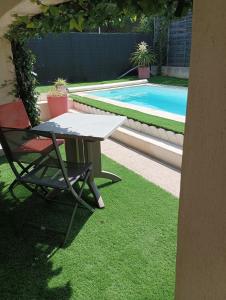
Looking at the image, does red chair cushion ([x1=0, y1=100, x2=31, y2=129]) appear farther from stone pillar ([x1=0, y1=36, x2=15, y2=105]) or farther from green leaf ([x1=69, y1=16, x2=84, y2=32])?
green leaf ([x1=69, y1=16, x2=84, y2=32])

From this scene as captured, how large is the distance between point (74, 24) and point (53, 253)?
2.17 metres

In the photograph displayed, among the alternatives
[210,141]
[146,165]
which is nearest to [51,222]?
[146,165]

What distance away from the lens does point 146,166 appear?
419 centimetres

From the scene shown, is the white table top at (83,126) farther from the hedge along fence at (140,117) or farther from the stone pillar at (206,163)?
the stone pillar at (206,163)

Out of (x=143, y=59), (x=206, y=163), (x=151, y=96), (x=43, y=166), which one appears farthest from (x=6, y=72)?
(x=143, y=59)

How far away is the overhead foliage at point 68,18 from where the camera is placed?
181 cm

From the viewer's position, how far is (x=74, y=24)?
2.75m

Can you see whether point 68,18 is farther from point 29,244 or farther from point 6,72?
point 6,72

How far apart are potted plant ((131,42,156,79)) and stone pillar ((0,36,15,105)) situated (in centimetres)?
839

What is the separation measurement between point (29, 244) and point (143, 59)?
1192 cm

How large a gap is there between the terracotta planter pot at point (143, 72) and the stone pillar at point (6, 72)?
8389 millimetres

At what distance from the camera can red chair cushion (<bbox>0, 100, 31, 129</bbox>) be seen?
4156 mm

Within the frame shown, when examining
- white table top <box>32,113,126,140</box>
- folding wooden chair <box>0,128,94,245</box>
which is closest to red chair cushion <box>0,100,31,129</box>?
white table top <box>32,113,126,140</box>

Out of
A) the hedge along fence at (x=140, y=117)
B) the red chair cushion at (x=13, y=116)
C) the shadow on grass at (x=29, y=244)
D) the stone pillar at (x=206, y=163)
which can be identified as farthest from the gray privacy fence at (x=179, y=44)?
the stone pillar at (x=206, y=163)
